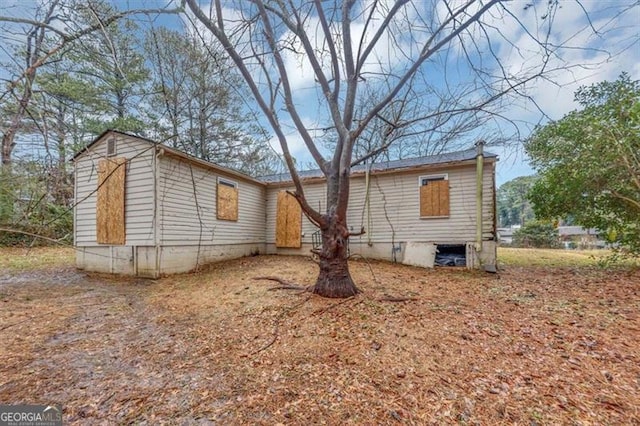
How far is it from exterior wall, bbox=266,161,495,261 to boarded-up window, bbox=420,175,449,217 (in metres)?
0.13

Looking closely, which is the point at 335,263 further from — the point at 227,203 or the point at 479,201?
the point at 227,203

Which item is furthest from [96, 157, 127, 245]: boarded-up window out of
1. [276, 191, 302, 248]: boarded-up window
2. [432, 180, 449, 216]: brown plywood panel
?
[432, 180, 449, 216]: brown plywood panel

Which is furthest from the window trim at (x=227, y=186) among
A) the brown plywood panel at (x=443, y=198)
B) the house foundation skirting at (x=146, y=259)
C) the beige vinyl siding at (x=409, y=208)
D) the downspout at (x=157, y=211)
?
the brown plywood panel at (x=443, y=198)

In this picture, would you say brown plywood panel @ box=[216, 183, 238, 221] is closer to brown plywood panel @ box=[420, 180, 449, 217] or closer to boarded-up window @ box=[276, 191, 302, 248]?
boarded-up window @ box=[276, 191, 302, 248]

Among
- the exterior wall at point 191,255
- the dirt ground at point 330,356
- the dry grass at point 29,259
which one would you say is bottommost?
the dirt ground at point 330,356

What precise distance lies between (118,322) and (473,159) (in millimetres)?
8687

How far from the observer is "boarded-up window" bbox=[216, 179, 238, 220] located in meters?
8.70

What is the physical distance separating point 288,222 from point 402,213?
13.5 ft

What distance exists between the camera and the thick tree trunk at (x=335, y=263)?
4.41m

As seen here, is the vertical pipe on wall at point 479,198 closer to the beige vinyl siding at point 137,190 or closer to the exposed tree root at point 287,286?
the exposed tree root at point 287,286

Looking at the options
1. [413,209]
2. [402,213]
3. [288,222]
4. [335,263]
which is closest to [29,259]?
[288,222]

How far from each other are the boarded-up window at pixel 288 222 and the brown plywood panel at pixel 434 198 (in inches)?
167

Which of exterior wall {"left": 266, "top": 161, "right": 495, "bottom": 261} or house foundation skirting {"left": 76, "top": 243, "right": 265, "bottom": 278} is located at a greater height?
exterior wall {"left": 266, "top": 161, "right": 495, "bottom": 261}

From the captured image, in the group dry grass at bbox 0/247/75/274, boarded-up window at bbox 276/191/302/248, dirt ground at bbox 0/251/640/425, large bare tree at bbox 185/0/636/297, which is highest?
large bare tree at bbox 185/0/636/297
